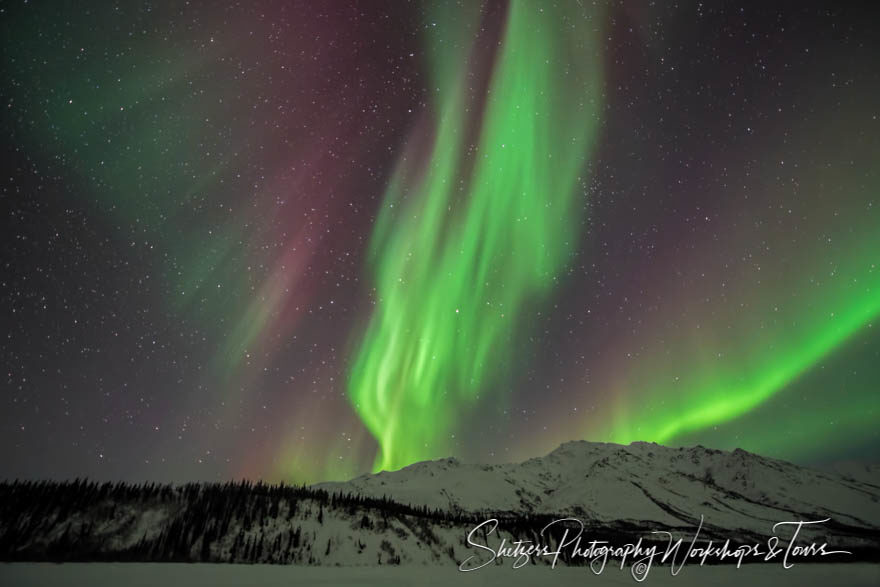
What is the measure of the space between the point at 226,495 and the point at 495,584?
360 ft

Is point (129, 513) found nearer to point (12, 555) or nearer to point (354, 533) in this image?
point (12, 555)

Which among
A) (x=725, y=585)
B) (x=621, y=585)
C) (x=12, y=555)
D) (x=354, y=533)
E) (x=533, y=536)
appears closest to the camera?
(x=621, y=585)

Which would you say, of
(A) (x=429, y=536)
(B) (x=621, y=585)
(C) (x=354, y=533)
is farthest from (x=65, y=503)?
(B) (x=621, y=585)

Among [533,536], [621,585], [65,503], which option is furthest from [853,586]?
[65,503]

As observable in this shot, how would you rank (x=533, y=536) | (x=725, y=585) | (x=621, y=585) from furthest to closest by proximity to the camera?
(x=533, y=536)
(x=725, y=585)
(x=621, y=585)

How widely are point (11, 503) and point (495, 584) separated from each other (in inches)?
4848

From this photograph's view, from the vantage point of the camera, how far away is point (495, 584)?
41.7 metres

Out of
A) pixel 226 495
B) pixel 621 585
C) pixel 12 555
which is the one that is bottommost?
pixel 226 495

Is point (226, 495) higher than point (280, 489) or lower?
higher

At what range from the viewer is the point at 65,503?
10831 centimetres

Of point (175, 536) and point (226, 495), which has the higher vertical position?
point (175, 536)

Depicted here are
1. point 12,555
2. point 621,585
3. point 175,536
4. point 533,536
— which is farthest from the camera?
point 533,536

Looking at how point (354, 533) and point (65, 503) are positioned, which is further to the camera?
point (354, 533)

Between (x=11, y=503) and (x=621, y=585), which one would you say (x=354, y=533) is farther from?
(x=621, y=585)
